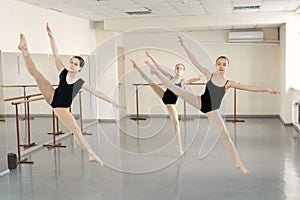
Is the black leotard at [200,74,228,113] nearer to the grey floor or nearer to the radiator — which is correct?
the grey floor

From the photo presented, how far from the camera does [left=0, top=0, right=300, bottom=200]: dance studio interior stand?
3.91 m

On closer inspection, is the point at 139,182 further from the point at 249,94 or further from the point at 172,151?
the point at 249,94

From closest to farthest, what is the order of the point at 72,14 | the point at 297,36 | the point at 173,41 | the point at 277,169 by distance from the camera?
the point at 277,169
the point at 72,14
the point at 297,36
the point at 173,41

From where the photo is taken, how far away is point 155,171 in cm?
664

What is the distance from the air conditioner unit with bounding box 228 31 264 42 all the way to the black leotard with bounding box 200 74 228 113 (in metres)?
9.40

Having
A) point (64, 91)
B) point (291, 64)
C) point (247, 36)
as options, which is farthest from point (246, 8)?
point (64, 91)

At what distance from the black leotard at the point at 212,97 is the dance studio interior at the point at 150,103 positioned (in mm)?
20

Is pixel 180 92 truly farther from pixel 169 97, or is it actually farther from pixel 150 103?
pixel 150 103

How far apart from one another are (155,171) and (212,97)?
350cm

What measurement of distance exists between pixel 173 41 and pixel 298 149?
19.1 ft

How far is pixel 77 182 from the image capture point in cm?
614

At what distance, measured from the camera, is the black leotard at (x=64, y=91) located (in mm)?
3645

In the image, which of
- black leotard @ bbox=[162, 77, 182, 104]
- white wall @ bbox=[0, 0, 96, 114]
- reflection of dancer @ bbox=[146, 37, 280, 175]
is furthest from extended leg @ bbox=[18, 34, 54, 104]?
white wall @ bbox=[0, 0, 96, 114]

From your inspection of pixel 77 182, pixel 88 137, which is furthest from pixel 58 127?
pixel 77 182
